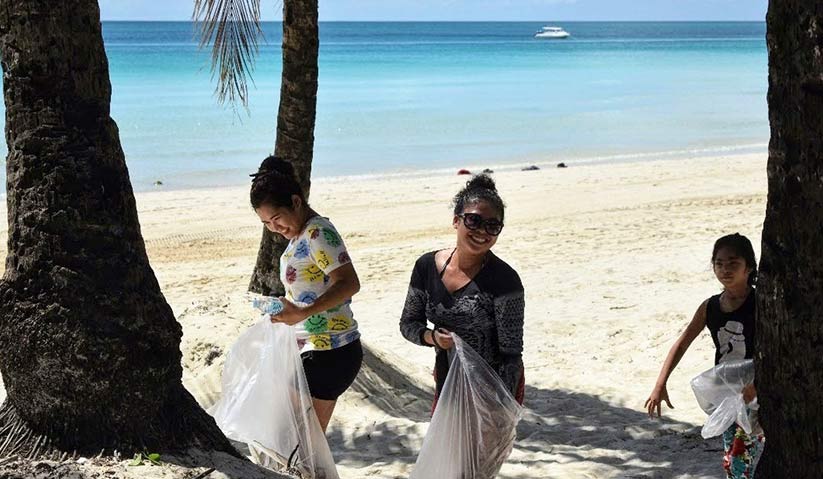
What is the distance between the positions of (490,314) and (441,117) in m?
28.0

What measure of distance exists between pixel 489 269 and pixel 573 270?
6.96m

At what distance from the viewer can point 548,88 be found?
144 ft

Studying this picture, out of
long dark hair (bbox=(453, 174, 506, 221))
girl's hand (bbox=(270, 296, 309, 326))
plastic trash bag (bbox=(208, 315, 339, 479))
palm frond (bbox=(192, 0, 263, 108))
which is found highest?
palm frond (bbox=(192, 0, 263, 108))

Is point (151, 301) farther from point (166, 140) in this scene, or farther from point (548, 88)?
point (548, 88)

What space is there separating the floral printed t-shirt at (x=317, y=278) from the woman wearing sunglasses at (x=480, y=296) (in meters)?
0.38

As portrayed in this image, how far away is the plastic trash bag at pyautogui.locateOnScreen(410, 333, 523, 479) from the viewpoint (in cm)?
374

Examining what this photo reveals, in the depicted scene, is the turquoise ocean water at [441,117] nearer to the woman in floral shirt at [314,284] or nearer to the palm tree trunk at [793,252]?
the woman in floral shirt at [314,284]

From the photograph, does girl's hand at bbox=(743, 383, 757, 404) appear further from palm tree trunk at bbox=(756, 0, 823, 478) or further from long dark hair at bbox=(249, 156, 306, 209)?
long dark hair at bbox=(249, 156, 306, 209)

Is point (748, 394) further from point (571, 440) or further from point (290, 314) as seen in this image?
point (571, 440)

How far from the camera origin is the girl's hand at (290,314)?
3.99 metres

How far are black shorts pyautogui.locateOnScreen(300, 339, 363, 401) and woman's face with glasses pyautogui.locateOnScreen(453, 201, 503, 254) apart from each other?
78 cm

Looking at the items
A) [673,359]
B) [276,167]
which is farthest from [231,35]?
[673,359]

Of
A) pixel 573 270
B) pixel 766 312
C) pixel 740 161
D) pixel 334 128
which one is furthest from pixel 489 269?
pixel 334 128

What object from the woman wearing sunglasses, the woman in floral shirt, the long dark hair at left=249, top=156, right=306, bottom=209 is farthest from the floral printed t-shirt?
the woman wearing sunglasses
